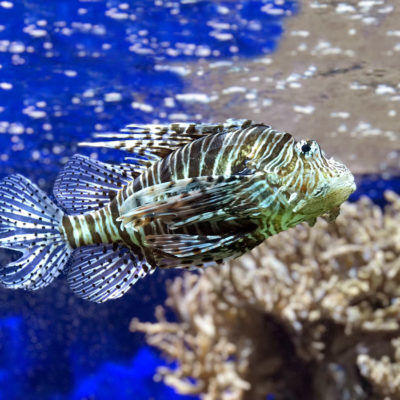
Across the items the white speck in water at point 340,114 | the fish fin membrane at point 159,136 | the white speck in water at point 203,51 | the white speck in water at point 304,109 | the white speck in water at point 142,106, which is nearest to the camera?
the fish fin membrane at point 159,136

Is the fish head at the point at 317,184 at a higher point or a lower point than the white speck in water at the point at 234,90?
higher

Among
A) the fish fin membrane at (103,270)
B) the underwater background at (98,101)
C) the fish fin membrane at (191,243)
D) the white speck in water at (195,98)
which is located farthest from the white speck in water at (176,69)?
the fish fin membrane at (191,243)

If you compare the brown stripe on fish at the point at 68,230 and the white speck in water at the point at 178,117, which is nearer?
the brown stripe on fish at the point at 68,230

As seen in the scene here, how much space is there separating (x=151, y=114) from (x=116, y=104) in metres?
0.84

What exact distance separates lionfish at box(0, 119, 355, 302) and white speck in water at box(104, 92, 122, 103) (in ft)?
19.6

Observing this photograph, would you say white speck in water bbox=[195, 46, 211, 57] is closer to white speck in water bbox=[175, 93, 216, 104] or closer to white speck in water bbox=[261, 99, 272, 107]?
white speck in water bbox=[175, 93, 216, 104]

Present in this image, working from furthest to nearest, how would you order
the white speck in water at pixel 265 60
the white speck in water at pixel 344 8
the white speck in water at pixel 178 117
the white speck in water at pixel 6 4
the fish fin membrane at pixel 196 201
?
1. the white speck in water at pixel 178 117
2. the white speck in water at pixel 265 60
3. the white speck in water at pixel 344 8
4. the white speck in water at pixel 6 4
5. the fish fin membrane at pixel 196 201

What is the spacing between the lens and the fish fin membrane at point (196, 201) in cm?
139

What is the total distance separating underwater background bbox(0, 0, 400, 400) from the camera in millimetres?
5828

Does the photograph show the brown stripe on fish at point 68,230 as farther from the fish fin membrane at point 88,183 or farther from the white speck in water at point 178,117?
the white speck in water at point 178,117

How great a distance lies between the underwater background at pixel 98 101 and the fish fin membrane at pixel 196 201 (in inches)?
135

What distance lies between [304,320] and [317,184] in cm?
369

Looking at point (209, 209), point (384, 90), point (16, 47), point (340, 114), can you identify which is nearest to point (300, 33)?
point (384, 90)

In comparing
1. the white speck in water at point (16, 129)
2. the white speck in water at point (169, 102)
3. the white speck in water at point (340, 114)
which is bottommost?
the white speck in water at point (16, 129)
